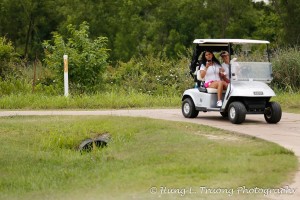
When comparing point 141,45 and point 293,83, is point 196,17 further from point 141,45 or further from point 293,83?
point 293,83

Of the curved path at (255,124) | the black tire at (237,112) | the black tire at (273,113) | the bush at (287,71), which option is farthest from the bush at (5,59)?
the black tire at (273,113)

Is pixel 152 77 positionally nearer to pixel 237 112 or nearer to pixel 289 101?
pixel 289 101

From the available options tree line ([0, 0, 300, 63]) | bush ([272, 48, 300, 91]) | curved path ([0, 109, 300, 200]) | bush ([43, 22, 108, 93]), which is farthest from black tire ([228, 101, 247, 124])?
tree line ([0, 0, 300, 63])

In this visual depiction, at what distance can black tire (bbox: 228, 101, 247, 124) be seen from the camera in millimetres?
13368

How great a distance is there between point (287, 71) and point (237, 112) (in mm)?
8616

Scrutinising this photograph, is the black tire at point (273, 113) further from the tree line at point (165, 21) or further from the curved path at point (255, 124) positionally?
the tree line at point (165, 21)

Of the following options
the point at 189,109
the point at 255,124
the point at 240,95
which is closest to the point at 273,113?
the point at 255,124

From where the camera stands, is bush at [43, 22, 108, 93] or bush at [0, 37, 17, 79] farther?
bush at [0, 37, 17, 79]

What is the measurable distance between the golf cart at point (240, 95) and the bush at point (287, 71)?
6787 millimetres

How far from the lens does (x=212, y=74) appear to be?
577 inches

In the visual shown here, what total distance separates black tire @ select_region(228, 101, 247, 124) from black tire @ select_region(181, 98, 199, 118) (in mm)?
1323

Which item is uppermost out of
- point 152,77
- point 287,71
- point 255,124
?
point 287,71

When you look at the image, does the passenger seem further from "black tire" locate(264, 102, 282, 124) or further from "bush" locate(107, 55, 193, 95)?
"bush" locate(107, 55, 193, 95)

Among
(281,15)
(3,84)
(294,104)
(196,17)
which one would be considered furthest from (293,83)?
(196,17)
